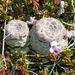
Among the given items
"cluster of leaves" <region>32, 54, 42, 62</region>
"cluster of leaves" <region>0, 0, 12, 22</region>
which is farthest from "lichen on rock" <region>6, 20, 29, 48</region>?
"cluster of leaves" <region>32, 54, 42, 62</region>

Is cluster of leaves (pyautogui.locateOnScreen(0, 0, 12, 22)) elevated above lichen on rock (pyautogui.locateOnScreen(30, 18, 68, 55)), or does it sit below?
above

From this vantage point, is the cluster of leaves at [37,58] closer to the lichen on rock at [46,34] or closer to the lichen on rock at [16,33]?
the lichen on rock at [46,34]

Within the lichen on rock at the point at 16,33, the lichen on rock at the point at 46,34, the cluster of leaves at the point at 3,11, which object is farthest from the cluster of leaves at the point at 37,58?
the cluster of leaves at the point at 3,11

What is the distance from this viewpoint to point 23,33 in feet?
13.2

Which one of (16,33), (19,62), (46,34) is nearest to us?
(46,34)

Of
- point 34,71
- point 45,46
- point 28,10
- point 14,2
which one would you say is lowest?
point 34,71

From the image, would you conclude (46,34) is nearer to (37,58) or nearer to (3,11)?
(37,58)

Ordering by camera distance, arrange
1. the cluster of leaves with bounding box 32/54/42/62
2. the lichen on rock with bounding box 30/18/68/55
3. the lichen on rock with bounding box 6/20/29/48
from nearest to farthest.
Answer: the lichen on rock with bounding box 30/18/68/55 → the lichen on rock with bounding box 6/20/29/48 → the cluster of leaves with bounding box 32/54/42/62

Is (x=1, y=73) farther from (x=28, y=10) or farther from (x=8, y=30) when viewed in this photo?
(x=28, y=10)

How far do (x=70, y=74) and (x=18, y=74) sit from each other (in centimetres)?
171

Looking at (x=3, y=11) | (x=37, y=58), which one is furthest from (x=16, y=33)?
(x=37, y=58)

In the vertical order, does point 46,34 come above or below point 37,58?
above

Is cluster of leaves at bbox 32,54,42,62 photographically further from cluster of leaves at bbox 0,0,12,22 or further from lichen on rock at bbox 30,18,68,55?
cluster of leaves at bbox 0,0,12,22

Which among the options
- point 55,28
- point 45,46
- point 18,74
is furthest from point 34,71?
point 55,28
